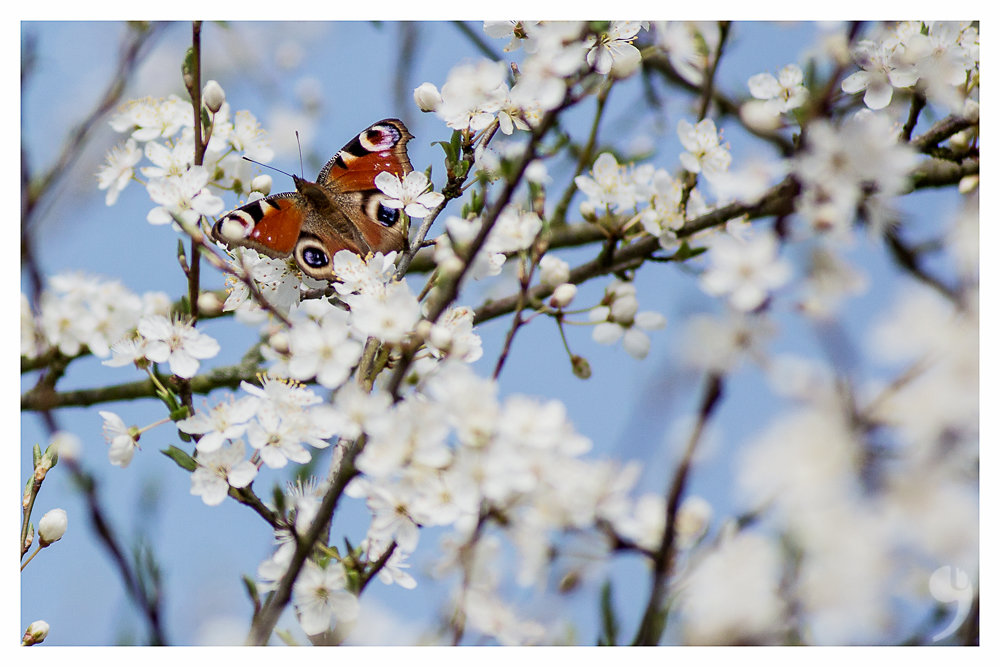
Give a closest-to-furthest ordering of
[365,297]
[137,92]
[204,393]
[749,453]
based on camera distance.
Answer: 1. [365,297]
2. [749,453]
3. [204,393]
4. [137,92]

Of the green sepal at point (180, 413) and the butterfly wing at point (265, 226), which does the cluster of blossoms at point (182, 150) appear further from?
the green sepal at point (180, 413)

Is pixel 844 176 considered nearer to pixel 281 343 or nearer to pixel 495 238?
pixel 495 238

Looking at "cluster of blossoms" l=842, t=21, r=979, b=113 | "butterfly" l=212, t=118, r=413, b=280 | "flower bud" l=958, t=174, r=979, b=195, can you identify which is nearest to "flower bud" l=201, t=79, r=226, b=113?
"butterfly" l=212, t=118, r=413, b=280

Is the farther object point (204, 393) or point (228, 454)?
point (204, 393)

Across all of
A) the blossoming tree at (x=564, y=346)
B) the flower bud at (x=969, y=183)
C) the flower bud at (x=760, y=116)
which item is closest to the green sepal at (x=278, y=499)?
the blossoming tree at (x=564, y=346)

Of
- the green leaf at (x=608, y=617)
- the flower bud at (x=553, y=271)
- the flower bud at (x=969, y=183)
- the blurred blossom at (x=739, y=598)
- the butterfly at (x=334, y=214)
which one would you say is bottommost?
the green leaf at (x=608, y=617)

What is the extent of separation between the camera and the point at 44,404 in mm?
1486

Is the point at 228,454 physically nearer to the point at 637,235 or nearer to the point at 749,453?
the point at 637,235

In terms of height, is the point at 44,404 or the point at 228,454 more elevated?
the point at 44,404

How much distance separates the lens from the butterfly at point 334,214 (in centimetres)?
117

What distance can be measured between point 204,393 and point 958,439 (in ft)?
4.84
